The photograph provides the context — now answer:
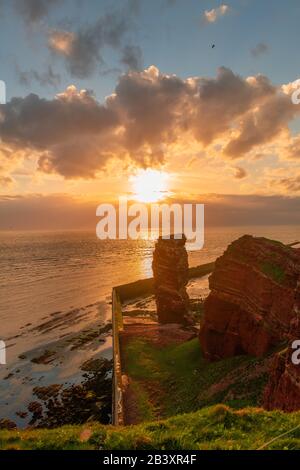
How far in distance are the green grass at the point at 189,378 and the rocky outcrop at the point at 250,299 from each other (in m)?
2.17

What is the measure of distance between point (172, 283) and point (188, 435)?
1986 inches

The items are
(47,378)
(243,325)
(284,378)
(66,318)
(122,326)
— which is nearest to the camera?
(284,378)

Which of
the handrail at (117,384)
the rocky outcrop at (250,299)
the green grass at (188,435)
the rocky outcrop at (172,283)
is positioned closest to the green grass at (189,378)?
the handrail at (117,384)

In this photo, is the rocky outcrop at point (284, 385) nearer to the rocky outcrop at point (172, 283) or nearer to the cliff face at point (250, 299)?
the cliff face at point (250, 299)

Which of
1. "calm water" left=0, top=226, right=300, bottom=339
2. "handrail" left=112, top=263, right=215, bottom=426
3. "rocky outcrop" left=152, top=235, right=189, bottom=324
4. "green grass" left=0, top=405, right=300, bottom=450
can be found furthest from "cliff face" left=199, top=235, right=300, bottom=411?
"calm water" left=0, top=226, right=300, bottom=339

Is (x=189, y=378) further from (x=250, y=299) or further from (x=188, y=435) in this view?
(x=188, y=435)

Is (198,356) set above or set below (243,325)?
below

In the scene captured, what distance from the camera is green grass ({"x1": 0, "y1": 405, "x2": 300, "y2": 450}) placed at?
1132 centimetres
